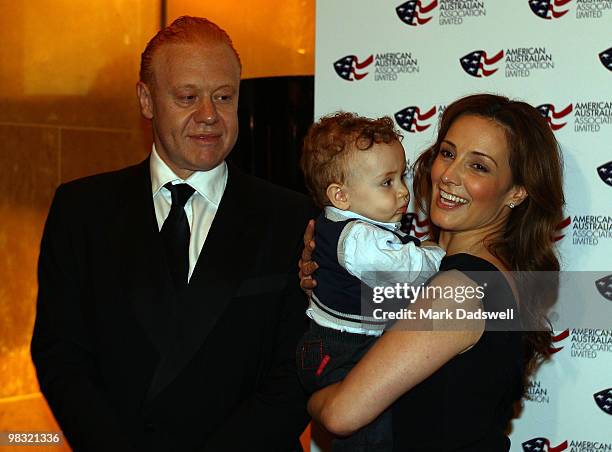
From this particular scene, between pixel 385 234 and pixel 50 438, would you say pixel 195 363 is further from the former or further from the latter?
pixel 50 438

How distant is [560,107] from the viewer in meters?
3.06

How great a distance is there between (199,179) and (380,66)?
1.07 metres

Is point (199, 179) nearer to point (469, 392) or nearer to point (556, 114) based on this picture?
point (469, 392)

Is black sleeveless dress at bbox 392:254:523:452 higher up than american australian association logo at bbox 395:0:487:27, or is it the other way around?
american australian association logo at bbox 395:0:487:27

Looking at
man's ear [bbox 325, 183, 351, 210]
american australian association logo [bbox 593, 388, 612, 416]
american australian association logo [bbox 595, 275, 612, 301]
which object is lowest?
american australian association logo [bbox 593, 388, 612, 416]

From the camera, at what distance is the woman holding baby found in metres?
2.21

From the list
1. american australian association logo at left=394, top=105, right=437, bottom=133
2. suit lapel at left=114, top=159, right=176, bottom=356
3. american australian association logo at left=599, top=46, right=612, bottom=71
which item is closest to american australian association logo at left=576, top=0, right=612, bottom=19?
american australian association logo at left=599, top=46, right=612, bottom=71

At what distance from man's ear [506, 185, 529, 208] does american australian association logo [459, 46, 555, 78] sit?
0.76 metres

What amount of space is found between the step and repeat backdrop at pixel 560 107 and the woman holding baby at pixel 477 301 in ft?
1.42

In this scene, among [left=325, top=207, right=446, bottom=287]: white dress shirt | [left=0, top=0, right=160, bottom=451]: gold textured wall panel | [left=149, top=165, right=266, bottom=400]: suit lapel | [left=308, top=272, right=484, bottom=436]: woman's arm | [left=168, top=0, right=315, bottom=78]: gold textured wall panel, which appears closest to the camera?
[left=308, top=272, right=484, bottom=436]: woman's arm

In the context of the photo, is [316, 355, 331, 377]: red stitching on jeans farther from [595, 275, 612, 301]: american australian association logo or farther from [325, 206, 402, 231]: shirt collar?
[595, 275, 612, 301]: american australian association logo

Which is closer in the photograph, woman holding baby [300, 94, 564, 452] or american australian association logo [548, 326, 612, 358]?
woman holding baby [300, 94, 564, 452]

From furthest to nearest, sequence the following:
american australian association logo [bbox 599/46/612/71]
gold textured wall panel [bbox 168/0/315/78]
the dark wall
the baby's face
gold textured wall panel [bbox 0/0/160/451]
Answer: gold textured wall panel [bbox 168/0/315/78] → gold textured wall panel [bbox 0/0/160/451] → the dark wall → american australian association logo [bbox 599/46/612/71] → the baby's face

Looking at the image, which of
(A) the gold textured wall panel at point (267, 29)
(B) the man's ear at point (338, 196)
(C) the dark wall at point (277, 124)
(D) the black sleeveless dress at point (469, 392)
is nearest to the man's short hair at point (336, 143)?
(B) the man's ear at point (338, 196)
